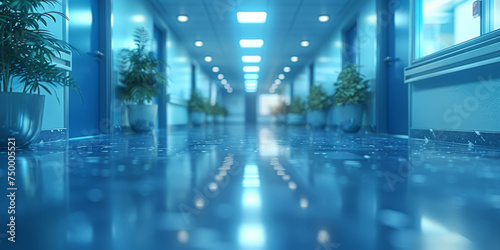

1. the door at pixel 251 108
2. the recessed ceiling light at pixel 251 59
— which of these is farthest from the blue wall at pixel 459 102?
the door at pixel 251 108

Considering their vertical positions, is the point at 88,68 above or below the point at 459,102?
above

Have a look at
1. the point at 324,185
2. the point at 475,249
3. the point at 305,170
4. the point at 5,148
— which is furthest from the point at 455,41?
the point at 5,148

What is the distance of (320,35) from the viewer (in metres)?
9.00

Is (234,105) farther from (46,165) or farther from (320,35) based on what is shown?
(46,165)

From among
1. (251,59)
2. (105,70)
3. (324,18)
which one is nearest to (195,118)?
(251,59)

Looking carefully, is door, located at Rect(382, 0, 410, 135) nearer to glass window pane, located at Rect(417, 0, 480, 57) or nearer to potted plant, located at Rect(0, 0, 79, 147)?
glass window pane, located at Rect(417, 0, 480, 57)

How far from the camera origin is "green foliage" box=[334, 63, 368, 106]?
5781 mm

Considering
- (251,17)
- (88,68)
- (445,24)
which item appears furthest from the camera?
(251,17)

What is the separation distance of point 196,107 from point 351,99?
273 inches

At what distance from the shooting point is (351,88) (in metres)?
5.84

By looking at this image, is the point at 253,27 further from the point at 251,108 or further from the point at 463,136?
the point at 251,108

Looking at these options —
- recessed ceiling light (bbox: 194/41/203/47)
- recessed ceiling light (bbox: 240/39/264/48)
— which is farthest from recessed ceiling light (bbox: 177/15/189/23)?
recessed ceiling light (bbox: 240/39/264/48)

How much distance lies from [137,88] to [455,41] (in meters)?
4.62

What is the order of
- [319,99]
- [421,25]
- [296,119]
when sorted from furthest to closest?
[296,119] → [319,99] → [421,25]
